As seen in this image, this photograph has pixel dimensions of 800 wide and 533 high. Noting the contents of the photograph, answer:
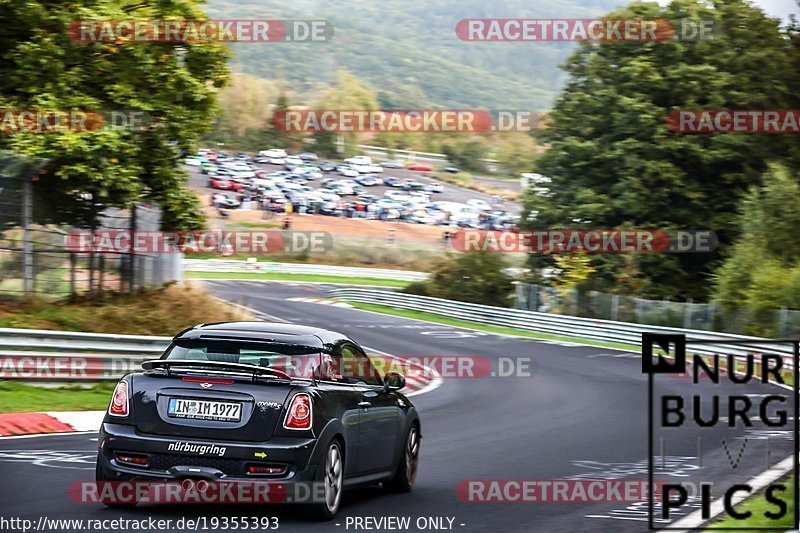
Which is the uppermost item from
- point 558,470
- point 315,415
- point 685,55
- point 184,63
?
point 685,55

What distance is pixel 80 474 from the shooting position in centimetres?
1020

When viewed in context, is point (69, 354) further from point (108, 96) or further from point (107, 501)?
point (107, 501)

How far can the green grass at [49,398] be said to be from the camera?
51.8 feet

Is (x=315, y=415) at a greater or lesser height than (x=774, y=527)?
greater

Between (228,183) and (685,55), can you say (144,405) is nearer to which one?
(685,55)

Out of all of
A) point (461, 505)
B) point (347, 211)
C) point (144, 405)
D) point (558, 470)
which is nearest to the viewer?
point (144, 405)

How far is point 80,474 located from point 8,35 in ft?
49.6

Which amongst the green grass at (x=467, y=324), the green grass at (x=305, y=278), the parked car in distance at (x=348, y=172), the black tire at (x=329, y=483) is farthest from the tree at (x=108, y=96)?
the parked car in distance at (x=348, y=172)

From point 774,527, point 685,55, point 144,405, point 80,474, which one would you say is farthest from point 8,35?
point 685,55

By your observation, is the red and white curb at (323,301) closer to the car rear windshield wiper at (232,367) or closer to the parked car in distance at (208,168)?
the car rear windshield wiper at (232,367)

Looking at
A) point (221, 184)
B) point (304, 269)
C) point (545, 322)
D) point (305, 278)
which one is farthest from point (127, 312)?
point (221, 184)

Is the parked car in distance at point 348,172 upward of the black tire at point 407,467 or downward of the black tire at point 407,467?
upward

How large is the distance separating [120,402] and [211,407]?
718 mm

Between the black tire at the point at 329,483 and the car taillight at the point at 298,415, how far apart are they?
0.90 ft
